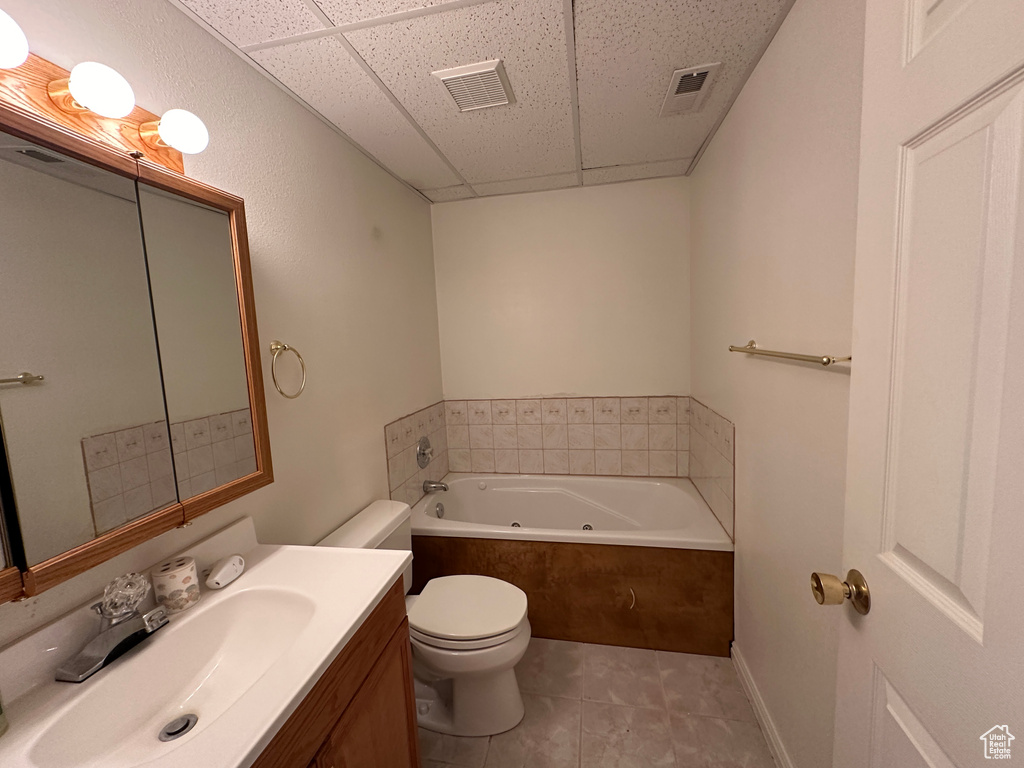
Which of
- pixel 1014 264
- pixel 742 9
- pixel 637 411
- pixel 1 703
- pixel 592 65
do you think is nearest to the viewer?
pixel 1014 264

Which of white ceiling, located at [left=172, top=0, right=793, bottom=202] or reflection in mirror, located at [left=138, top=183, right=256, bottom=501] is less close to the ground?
white ceiling, located at [left=172, top=0, right=793, bottom=202]

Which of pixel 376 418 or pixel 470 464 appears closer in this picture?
pixel 376 418

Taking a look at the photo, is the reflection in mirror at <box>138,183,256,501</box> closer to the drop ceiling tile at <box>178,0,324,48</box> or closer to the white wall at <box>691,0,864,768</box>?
the drop ceiling tile at <box>178,0,324,48</box>

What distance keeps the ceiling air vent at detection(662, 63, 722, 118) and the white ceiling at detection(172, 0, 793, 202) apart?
0.10 ft

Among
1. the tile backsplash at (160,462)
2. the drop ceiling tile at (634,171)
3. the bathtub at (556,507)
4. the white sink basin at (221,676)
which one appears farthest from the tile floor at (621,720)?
the drop ceiling tile at (634,171)

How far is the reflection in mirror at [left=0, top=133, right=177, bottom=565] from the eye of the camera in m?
0.69

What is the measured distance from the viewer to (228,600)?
98 centimetres

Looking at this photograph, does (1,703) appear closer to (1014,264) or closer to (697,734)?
(1014,264)

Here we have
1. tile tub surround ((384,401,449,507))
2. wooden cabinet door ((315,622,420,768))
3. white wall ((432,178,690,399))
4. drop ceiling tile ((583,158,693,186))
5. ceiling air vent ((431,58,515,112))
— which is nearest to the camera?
wooden cabinet door ((315,622,420,768))

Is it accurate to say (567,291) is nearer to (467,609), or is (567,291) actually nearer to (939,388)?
(467,609)

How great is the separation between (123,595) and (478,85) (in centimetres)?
171

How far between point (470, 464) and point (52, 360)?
7.36 ft

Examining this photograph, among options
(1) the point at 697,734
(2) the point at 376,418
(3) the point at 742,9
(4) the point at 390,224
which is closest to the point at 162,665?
(2) the point at 376,418

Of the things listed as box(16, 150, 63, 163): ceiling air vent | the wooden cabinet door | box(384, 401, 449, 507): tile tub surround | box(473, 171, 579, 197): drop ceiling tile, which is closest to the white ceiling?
box(473, 171, 579, 197): drop ceiling tile
